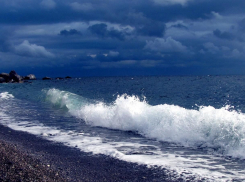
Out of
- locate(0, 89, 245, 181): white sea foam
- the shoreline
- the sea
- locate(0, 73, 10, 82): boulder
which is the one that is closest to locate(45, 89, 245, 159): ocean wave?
the sea

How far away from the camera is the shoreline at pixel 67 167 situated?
246 inches

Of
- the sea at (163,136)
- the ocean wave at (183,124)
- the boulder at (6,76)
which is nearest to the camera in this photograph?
the sea at (163,136)

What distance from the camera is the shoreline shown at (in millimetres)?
6260

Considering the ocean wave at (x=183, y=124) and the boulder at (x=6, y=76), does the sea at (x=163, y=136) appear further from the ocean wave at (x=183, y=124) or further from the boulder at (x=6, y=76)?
the boulder at (x=6, y=76)

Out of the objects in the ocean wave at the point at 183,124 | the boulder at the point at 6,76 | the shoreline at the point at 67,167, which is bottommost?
the shoreline at the point at 67,167

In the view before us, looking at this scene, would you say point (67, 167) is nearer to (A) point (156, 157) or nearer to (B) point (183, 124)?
(A) point (156, 157)

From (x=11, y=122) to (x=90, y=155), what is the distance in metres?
8.50

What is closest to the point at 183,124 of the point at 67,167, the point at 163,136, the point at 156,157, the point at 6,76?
the point at 163,136

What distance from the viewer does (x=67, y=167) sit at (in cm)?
731

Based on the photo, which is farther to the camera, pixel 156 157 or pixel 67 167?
pixel 156 157

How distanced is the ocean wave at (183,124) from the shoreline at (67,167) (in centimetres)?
372

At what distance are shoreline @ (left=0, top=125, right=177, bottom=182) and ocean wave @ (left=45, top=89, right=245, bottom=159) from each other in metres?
3.72

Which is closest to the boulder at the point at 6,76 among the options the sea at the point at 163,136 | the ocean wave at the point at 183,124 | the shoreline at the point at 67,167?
the sea at the point at 163,136

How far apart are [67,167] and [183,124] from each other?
253 inches
